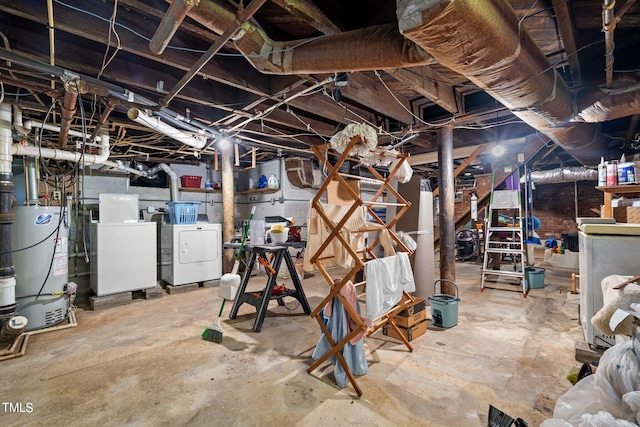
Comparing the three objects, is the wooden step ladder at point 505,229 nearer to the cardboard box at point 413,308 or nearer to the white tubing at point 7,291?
the cardboard box at point 413,308

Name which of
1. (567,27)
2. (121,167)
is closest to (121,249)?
(121,167)

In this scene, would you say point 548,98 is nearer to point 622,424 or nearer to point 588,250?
point 588,250

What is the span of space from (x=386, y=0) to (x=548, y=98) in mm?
1370

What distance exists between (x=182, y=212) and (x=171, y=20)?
3552 mm

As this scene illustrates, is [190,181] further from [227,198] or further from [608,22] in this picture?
[608,22]

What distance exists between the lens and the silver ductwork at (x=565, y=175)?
20.2 feet

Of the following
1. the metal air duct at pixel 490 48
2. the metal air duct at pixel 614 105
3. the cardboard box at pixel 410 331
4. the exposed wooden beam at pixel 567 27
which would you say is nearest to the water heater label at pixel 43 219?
the cardboard box at pixel 410 331

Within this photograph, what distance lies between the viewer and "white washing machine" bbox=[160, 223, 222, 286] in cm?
445

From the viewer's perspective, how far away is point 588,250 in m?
2.12

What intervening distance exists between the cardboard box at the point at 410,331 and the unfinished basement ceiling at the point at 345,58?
2.06 m

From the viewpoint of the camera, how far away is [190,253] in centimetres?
457

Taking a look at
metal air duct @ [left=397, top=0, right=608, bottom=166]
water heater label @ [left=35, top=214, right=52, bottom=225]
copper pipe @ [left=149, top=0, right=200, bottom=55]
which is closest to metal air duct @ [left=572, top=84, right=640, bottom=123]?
metal air duct @ [left=397, top=0, right=608, bottom=166]

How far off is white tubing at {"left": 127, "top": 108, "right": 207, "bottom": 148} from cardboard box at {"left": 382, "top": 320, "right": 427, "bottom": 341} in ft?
10.4

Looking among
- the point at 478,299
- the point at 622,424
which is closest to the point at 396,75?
the point at 622,424
